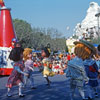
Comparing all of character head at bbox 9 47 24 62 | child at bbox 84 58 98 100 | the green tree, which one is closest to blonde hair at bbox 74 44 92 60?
child at bbox 84 58 98 100

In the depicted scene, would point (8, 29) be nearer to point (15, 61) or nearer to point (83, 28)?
point (15, 61)

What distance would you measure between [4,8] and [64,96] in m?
7.45

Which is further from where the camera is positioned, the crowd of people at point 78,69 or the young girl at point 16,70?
the young girl at point 16,70

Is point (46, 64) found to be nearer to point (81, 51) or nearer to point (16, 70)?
point (16, 70)

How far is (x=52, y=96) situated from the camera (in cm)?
660

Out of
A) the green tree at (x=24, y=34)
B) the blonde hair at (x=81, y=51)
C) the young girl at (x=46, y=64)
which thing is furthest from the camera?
the green tree at (x=24, y=34)

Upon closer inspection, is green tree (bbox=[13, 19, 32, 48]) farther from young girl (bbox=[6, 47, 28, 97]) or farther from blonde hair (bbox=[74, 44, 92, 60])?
blonde hair (bbox=[74, 44, 92, 60])

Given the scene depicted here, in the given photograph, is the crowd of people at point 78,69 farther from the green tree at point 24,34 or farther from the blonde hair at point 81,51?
the green tree at point 24,34

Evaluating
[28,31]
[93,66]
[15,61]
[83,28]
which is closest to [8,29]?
[15,61]

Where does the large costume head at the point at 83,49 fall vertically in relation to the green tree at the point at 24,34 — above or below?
below

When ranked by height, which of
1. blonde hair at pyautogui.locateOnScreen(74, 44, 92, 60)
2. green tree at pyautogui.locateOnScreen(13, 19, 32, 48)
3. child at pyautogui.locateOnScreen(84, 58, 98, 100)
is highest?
green tree at pyautogui.locateOnScreen(13, 19, 32, 48)

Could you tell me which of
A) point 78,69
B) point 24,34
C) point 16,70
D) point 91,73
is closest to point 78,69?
point 78,69

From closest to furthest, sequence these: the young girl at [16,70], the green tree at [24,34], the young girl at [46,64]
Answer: the young girl at [16,70] → the young girl at [46,64] → the green tree at [24,34]

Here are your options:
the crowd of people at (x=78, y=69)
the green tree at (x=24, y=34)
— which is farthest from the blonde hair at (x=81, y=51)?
the green tree at (x=24, y=34)
